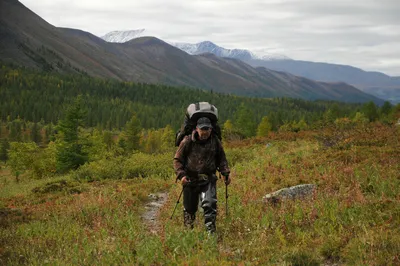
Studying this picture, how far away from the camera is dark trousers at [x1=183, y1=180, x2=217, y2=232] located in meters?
7.26

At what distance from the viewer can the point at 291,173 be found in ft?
42.5

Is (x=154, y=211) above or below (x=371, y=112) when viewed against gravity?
below

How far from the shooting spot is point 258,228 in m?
7.18

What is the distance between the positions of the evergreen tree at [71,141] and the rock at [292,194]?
31046 millimetres

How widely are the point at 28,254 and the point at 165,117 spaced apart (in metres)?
149

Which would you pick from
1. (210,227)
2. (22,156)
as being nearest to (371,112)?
(22,156)

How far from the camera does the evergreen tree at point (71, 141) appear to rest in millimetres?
37219

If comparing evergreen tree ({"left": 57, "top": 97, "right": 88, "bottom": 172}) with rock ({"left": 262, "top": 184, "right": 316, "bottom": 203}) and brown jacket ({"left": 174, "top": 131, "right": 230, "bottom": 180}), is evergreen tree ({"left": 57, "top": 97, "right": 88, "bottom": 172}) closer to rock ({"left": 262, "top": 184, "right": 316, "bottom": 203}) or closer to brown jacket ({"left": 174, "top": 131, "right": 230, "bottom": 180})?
rock ({"left": 262, "top": 184, "right": 316, "bottom": 203})

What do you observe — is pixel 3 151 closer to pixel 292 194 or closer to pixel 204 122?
pixel 292 194

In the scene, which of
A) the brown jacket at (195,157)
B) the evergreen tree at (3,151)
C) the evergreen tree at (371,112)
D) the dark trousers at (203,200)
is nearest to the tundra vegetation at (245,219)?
the dark trousers at (203,200)

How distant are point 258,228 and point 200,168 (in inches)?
66.3

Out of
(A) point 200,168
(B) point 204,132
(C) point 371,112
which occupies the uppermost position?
(C) point 371,112

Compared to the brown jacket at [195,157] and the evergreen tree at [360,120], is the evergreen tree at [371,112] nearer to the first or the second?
Result: the evergreen tree at [360,120]

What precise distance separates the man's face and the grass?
6.02 ft
